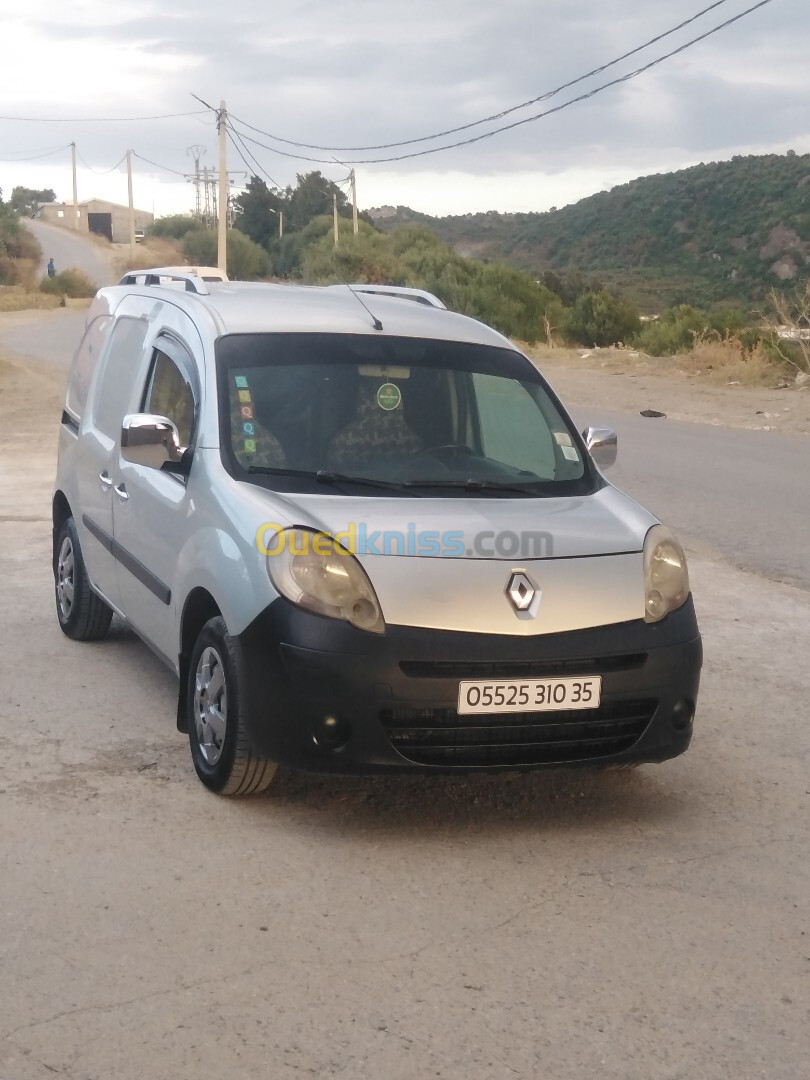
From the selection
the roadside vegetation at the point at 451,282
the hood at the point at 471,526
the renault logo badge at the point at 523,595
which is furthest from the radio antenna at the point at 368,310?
the roadside vegetation at the point at 451,282

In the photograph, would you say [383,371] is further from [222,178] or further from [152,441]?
→ [222,178]

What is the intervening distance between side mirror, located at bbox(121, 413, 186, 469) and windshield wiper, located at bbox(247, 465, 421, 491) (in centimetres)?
37

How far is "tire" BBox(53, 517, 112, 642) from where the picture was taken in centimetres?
693

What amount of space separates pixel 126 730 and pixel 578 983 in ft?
8.63

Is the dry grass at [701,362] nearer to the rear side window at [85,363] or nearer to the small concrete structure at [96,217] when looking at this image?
the rear side window at [85,363]

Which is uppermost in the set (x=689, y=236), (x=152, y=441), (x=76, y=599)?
(x=689, y=236)

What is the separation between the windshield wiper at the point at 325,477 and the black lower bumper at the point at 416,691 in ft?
2.52

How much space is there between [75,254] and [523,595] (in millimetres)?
112729

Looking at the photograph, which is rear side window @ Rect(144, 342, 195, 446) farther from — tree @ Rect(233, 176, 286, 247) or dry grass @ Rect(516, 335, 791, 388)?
tree @ Rect(233, 176, 286, 247)

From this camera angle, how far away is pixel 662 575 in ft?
15.8

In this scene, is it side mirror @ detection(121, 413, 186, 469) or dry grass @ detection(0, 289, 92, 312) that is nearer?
side mirror @ detection(121, 413, 186, 469)

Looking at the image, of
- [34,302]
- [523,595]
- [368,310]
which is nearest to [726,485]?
[368,310]

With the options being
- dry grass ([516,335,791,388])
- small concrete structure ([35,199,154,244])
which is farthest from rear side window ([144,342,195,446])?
small concrete structure ([35,199,154,244])

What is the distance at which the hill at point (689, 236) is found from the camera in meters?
82.5
